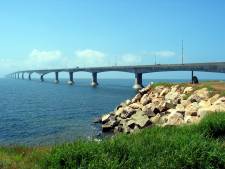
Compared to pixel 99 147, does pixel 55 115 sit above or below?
below

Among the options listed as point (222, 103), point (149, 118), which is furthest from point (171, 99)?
point (222, 103)

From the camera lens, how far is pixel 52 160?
44.7 ft

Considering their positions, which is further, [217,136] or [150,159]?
[217,136]

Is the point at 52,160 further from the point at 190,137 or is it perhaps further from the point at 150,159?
the point at 190,137

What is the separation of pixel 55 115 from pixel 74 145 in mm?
41330

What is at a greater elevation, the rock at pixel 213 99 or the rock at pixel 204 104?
the rock at pixel 213 99

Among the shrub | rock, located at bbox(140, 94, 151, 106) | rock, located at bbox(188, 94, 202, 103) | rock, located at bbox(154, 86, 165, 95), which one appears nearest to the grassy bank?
the shrub

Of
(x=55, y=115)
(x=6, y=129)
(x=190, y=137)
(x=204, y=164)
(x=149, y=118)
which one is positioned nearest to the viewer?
(x=204, y=164)

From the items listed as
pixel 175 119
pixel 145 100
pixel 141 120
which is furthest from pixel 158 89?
pixel 175 119

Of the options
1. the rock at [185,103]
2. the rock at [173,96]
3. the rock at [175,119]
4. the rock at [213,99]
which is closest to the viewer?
the rock at [175,119]

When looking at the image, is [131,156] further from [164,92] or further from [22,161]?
[164,92]

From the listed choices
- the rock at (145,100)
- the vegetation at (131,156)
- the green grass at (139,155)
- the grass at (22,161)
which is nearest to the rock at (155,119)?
the rock at (145,100)

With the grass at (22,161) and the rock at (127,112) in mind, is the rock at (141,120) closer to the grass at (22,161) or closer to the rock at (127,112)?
the rock at (127,112)

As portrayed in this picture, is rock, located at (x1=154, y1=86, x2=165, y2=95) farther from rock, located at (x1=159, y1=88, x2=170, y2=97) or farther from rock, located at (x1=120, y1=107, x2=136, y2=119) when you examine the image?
rock, located at (x1=120, y1=107, x2=136, y2=119)
